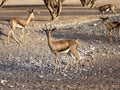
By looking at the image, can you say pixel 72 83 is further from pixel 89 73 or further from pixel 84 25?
pixel 84 25

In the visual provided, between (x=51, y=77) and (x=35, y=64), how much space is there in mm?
2102

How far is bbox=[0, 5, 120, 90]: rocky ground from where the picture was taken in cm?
1163

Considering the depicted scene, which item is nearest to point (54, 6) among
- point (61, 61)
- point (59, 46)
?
point (61, 61)

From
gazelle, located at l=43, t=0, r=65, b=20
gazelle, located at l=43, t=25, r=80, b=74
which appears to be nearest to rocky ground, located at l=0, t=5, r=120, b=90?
gazelle, located at l=43, t=25, r=80, b=74

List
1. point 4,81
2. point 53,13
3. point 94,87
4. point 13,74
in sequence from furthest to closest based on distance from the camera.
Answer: point 53,13 → point 13,74 → point 4,81 → point 94,87

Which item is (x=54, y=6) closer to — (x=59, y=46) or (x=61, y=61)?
(x=61, y=61)

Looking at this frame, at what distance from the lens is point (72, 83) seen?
11773 millimetres

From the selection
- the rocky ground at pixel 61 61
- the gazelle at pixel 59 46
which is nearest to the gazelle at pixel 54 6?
the rocky ground at pixel 61 61

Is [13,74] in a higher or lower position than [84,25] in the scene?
higher

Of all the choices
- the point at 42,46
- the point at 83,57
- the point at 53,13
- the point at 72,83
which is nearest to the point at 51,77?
the point at 72,83

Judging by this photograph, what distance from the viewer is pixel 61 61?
15.1 m

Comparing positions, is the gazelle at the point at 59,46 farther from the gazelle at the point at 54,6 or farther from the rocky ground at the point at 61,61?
the gazelle at the point at 54,6

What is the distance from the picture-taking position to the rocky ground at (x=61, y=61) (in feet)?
38.2

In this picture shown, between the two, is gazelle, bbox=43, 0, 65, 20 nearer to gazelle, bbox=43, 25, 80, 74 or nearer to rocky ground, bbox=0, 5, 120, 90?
rocky ground, bbox=0, 5, 120, 90
